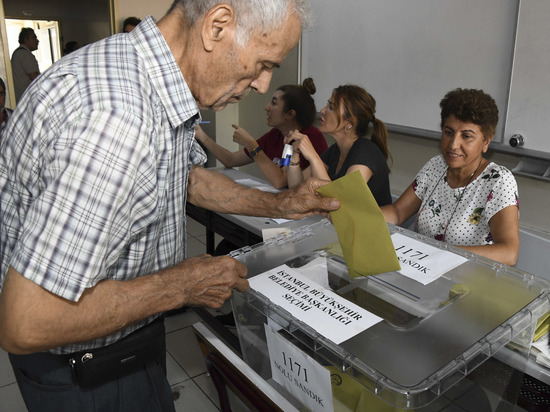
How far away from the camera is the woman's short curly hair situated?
1.85m

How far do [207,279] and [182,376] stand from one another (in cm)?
161

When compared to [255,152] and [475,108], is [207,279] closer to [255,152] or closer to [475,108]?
[475,108]

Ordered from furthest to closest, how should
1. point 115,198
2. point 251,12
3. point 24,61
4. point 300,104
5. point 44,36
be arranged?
point 44,36, point 24,61, point 300,104, point 251,12, point 115,198

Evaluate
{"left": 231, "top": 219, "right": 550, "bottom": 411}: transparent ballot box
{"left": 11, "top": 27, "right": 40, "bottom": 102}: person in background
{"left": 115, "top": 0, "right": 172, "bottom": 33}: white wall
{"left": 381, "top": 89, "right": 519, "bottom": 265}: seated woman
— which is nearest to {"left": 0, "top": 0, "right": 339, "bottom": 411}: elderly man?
{"left": 231, "top": 219, "right": 550, "bottom": 411}: transparent ballot box

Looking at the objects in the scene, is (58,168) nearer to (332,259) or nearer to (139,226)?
(139,226)

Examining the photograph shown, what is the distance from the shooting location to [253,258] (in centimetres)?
107

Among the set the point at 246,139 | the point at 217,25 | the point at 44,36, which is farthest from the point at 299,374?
the point at 44,36

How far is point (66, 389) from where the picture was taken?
0.91 metres

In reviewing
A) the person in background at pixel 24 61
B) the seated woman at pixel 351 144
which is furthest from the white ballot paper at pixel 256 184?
the person in background at pixel 24 61

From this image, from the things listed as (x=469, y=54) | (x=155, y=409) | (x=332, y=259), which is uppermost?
(x=469, y=54)

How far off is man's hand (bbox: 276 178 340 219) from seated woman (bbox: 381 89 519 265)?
0.85 metres

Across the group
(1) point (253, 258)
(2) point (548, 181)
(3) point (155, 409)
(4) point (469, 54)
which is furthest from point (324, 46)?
(3) point (155, 409)

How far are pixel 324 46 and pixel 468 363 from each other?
11.0 ft

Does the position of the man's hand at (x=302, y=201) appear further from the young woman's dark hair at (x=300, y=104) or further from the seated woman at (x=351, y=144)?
the young woman's dark hair at (x=300, y=104)
